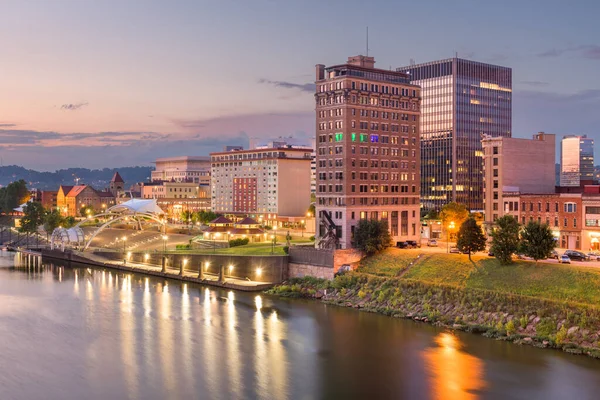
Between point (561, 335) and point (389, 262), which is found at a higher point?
point (389, 262)

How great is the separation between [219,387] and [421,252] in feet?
140

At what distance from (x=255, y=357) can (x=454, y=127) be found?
414 feet

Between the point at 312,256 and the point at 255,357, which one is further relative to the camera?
the point at 312,256

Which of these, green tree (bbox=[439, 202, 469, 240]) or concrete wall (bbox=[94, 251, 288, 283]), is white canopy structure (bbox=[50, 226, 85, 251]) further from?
green tree (bbox=[439, 202, 469, 240])

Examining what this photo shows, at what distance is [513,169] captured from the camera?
343 ft

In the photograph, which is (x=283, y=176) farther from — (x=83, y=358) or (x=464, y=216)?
(x=83, y=358)

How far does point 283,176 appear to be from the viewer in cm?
17712

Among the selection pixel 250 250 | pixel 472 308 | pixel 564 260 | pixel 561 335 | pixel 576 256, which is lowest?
pixel 561 335

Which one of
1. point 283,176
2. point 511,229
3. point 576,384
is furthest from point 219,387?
point 283,176

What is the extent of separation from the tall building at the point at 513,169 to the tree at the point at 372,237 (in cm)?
2237

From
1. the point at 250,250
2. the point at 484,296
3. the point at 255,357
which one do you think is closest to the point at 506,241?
the point at 484,296

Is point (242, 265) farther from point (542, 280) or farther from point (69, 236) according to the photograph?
point (69, 236)

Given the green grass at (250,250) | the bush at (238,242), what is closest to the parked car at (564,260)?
the green grass at (250,250)

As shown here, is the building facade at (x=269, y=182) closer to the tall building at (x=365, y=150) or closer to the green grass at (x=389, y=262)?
the tall building at (x=365, y=150)
